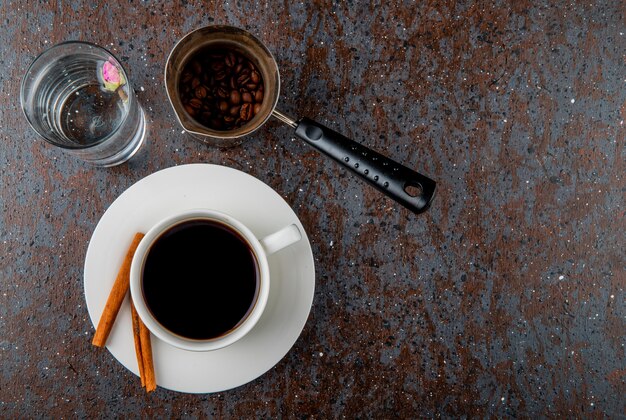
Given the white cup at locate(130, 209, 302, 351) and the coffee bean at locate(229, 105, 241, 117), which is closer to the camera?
the white cup at locate(130, 209, 302, 351)

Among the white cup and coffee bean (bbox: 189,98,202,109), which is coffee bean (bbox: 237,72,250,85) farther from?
the white cup

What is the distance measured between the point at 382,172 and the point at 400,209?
0.44 feet

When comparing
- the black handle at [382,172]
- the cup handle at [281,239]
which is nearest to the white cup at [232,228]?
the cup handle at [281,239]

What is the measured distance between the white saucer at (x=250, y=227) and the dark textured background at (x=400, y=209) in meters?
0.09

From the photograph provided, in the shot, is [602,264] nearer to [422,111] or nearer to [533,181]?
[533,181]

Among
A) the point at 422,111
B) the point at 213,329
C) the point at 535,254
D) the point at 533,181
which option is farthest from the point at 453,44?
the point at 213,329

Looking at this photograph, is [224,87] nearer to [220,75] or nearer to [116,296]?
[220,75]

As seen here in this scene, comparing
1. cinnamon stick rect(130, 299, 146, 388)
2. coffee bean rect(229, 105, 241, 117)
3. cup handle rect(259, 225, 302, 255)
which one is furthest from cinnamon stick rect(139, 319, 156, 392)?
coffee bean rect(229, 105, 241, 117)

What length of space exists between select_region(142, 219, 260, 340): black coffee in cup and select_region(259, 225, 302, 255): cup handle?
0.05m

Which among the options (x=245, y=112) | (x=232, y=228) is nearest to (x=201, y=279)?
(x=232, y=228)

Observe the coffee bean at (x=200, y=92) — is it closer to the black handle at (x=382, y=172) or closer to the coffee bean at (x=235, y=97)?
the coffee bean at (x=235, y=97)

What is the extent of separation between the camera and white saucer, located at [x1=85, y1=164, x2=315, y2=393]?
737 mm

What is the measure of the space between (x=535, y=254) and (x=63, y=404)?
0.74 meters

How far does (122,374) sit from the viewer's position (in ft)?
2.70
